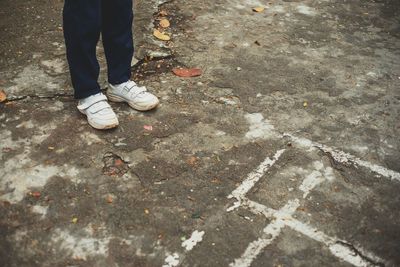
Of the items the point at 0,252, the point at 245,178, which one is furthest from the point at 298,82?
the point at 0,252

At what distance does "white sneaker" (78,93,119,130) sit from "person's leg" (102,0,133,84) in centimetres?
21

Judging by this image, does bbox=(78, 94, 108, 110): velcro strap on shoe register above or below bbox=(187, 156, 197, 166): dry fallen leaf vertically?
above

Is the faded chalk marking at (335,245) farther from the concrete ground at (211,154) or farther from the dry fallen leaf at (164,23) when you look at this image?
the dry fallen leaf at (164,23)

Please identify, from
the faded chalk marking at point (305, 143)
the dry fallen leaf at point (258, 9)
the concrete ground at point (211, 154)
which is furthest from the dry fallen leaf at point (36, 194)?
the dry fallen leaf at point (258, 9)

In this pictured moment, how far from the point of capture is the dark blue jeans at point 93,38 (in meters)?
2.12

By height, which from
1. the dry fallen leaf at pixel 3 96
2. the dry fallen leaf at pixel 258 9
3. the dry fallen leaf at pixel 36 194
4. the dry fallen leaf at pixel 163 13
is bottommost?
the dry fallen leaf at pixel 36 194

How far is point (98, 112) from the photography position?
2.41 metres

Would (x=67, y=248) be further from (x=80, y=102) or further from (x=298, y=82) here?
(x=298, y=82)

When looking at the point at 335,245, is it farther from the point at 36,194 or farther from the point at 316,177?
the point at 36,194

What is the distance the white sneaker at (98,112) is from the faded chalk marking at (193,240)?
2.93 ft

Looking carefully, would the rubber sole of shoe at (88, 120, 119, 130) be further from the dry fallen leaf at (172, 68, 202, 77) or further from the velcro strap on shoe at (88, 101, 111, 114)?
the dry fallen leaf at (172, 68, 202, 77)

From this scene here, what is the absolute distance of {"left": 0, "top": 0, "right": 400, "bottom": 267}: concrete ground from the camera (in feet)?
6.05

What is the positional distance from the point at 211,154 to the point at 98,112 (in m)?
0.72

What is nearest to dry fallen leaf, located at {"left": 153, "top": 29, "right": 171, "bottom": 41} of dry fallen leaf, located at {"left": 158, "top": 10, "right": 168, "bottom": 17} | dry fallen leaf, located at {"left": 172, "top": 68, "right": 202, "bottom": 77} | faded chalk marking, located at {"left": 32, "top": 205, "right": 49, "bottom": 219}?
dry fallen leaf, located at {"left": 158, "top": 10, "right": 168, "bottom": 17}
